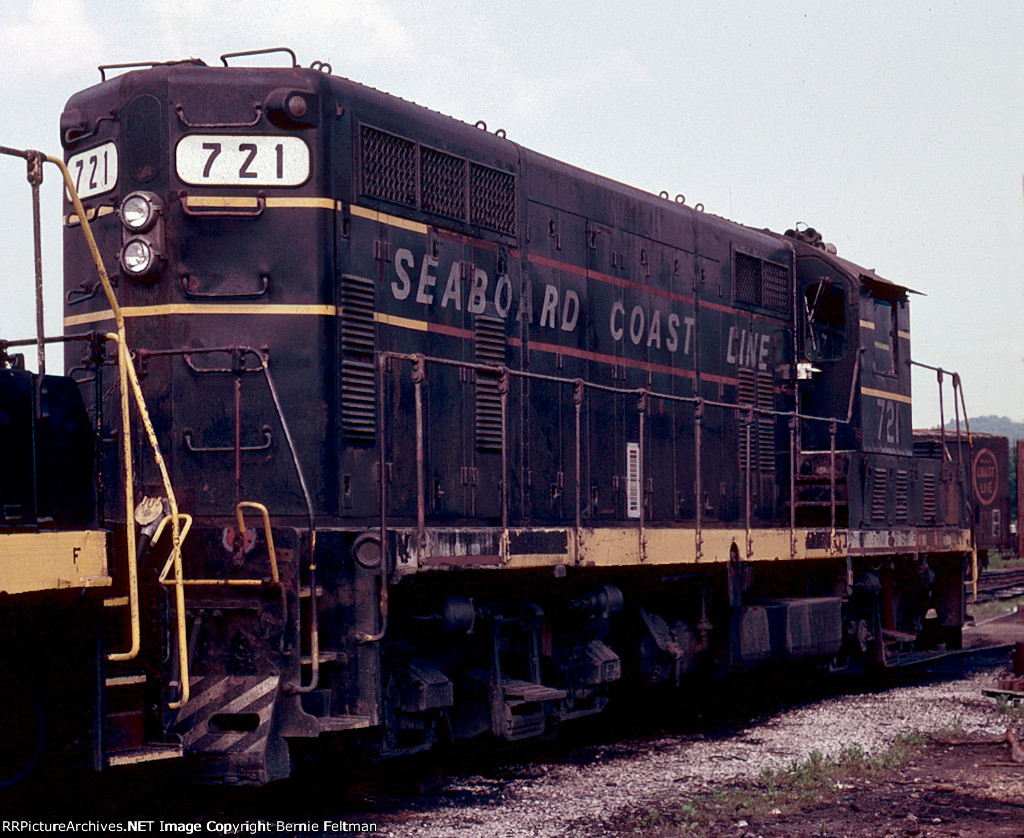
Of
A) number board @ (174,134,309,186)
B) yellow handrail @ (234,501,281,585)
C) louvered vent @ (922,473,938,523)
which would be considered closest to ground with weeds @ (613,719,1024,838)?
yellow handrail @ (234,501,281,585)

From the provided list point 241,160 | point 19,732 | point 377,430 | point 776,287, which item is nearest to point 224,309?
point 241,160

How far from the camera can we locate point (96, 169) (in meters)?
7.22

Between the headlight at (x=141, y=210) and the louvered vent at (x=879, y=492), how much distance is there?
7292 millimetres

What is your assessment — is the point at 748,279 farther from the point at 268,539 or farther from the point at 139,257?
the point at 268,539

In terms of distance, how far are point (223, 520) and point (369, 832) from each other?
182cm

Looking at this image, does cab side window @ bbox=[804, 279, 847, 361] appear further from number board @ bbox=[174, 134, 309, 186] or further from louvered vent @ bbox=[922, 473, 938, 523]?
number board @ bbox=[174, 134, 309, 186]

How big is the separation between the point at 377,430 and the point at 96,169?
2.11 metres

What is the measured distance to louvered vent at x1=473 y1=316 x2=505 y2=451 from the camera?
26.3 feet

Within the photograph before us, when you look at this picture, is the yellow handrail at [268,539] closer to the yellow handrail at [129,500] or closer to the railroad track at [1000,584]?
the yellow handrail at [129,500]

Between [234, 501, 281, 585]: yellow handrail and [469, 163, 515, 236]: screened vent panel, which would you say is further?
[469, 163, 515, 236]: screened vent panel

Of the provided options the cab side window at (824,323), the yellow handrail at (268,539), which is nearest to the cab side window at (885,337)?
the cab side window at (824,323)

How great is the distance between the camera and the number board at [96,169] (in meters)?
7.12

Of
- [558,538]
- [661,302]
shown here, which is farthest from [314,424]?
[661,302]

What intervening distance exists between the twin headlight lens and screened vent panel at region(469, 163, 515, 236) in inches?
81.0
